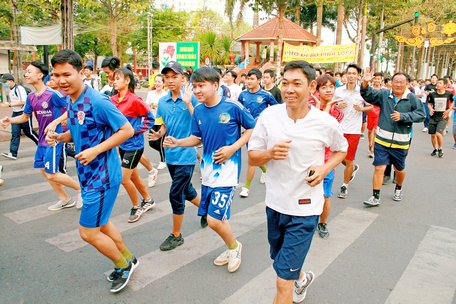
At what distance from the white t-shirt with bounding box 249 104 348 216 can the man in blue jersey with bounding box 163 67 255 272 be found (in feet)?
2.61

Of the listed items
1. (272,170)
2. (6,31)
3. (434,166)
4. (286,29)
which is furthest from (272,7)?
(6,31)

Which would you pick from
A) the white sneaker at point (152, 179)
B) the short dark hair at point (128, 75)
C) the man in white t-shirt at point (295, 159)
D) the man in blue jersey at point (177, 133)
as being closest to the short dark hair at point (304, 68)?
the man in white t-shirt at point (295, 159)

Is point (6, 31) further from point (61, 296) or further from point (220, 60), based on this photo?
point (61, 296)

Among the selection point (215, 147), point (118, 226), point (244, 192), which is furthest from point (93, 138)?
point (244, 192)

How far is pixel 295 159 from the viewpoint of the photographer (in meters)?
2.72

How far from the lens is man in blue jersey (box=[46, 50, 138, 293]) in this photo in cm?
306

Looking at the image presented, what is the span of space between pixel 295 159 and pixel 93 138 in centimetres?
170

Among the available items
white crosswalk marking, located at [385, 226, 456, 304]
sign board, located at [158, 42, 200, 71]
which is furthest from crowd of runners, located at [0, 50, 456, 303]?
sign board, located at [158, 42, 200, 71]

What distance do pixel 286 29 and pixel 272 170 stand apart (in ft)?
94.9

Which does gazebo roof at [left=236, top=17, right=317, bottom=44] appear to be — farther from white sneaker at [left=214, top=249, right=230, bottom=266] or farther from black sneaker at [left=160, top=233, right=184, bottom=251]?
white sneaker at [left=214, top=249, right=230, bottom=266]

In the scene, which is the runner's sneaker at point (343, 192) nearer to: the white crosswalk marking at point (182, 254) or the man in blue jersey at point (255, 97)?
the man in blue jersey at point (255, 97)

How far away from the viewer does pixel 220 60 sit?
3434 centimetres

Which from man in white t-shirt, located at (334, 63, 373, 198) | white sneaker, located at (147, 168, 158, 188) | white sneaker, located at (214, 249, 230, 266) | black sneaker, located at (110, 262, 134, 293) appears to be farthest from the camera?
white sneaker, located at (147, 168, 158, 188)

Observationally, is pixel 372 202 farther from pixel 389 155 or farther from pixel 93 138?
pixel 93 138
